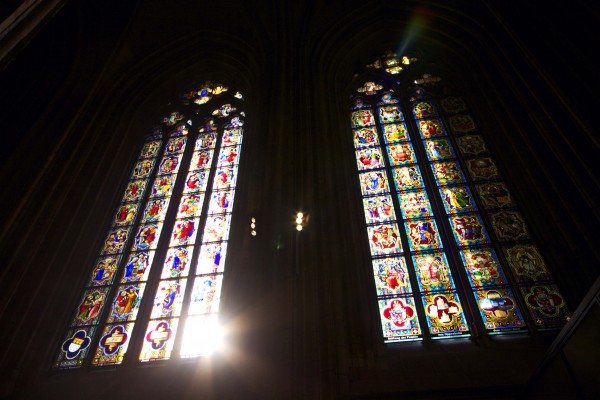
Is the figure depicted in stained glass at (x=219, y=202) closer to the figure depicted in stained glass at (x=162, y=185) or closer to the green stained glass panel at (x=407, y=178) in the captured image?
the figure depicted in stained glass at (x=162, y=185)

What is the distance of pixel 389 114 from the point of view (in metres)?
8.47

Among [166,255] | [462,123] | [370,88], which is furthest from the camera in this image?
[370,88]

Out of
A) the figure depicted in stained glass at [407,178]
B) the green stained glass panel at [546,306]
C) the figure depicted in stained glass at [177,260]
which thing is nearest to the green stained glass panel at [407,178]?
the figure depicted in stained glass at [407,178]

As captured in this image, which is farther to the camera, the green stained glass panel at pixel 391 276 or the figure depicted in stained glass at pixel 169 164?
the figure depicted in stained glass at pixel 169 164

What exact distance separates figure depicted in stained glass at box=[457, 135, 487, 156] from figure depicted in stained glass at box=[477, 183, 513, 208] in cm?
82

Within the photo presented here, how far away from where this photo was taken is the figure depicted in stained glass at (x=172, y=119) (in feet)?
31.6

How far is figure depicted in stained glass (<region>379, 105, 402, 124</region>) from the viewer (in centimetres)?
834

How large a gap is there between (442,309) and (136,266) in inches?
179

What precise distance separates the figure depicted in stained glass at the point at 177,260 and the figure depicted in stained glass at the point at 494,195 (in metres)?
4.56

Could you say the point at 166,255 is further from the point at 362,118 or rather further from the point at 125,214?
the point at 362,118

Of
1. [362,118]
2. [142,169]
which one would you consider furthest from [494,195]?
[142,169]

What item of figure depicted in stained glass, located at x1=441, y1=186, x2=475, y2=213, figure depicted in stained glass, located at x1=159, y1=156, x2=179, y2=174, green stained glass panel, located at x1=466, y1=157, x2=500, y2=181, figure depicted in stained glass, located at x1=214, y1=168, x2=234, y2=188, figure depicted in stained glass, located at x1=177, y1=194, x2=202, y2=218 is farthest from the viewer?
figure depicted in stained glass, located at x1=159, y1=156, x2=179, y2=174

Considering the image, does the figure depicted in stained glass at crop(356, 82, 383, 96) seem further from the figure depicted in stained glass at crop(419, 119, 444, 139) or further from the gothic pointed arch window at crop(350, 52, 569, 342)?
the figure depicted in stained glass at crop(419, 119, 444, 139)

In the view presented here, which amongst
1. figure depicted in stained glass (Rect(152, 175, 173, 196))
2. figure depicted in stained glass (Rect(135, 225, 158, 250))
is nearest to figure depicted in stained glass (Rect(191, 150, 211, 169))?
figure depicted in stained glass (Rect(152, 175, 173, 196))
